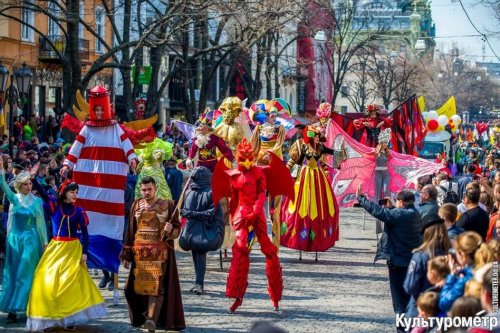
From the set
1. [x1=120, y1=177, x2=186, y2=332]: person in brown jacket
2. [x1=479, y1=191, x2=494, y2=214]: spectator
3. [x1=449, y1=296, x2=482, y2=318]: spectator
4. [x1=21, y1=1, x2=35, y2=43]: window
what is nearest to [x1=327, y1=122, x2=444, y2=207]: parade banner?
[x1=479, y1=191, x2=494, y2=214]: spectator

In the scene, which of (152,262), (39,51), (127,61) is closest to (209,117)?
(152,262)

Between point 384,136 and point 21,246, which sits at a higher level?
point 384,136

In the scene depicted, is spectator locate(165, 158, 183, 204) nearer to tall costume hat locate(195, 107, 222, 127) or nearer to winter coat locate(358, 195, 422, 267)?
tall costume hat locate(195, 107, 222, 127)

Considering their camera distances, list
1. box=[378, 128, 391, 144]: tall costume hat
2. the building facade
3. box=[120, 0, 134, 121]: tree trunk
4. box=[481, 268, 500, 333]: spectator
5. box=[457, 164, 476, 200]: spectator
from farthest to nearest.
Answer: the building facade → box=[120, 0, 134, 121]: tree trunk → box=[378, 128, 391, 144]: tall costume hat → box=[457, 164, 476, 200]: spectator → box=[481, 268, 500, 333]: spectator

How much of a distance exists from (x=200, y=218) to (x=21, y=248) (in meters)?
2.64

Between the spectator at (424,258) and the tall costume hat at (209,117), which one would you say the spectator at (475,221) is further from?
the tall costume hat at (209,117)

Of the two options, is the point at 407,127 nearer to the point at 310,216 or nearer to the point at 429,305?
the point at 310,216

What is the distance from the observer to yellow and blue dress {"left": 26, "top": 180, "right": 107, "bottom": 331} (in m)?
10.2

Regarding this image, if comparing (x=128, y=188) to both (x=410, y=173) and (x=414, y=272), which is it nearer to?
(x=410, y=173)

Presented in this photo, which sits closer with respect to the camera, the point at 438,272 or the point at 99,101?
the point at 438,272

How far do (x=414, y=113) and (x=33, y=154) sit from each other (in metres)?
7.72

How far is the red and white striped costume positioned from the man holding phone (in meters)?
3.46

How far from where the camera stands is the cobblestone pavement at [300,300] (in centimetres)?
Result: 1092

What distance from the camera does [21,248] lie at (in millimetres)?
11133
